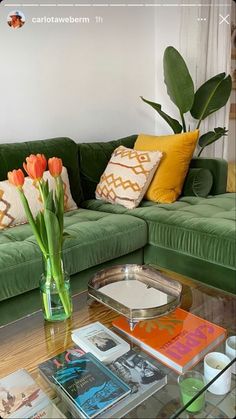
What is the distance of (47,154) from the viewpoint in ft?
6.05

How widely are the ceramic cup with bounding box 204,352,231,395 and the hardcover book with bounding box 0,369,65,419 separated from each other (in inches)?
12.0

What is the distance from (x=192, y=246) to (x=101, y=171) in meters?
0.81

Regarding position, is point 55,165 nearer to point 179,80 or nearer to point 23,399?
point 23,399

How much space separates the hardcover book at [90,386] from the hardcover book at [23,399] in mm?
42

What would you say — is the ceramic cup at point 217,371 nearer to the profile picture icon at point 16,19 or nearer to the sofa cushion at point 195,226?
the sofa cushion at point 195,226

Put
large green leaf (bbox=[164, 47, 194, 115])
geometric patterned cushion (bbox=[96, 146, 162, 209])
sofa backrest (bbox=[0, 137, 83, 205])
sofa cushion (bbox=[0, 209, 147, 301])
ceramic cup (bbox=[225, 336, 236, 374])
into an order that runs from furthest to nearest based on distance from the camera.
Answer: large green leaf (bbox=[164, 47, 194, 115]) → geometric patterned cushion (bbox=[96, 146, 162, 209]) → sofa backrest (bbox=[0, 137, 83, 205]) → sofa cushion (bbox=[0, 209, 147, 301]) → ceramic cup (bbox=[225, 336, 236, 374])

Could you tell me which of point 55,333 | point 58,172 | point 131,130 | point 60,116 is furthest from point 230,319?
point 131,130

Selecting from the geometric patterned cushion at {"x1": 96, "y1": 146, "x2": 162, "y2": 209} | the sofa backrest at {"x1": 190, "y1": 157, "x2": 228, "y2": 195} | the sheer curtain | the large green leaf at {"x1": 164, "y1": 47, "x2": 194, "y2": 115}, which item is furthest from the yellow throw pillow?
the sheer curtain

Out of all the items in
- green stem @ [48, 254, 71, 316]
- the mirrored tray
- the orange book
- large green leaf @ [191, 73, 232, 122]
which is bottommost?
the orange book

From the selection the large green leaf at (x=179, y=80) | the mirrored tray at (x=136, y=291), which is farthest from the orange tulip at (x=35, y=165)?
the large green leaf at (x=179, y=80)

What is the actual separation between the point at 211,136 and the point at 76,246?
1.41 metres

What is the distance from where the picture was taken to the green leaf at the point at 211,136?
235cm

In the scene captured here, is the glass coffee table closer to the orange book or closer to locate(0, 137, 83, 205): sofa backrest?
the orange book

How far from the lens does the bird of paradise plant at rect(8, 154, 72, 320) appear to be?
2.89ft
